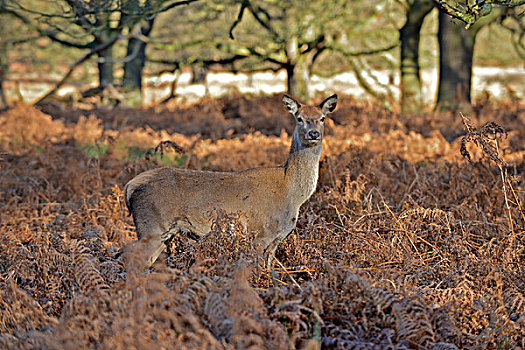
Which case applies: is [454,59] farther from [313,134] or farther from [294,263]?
[294,263]

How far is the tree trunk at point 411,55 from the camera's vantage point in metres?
14.4

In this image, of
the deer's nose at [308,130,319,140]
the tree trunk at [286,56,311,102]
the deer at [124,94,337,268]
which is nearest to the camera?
the deer at [124,94,337,268]

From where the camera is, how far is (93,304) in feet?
11.3

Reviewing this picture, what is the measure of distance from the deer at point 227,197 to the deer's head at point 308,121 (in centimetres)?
1

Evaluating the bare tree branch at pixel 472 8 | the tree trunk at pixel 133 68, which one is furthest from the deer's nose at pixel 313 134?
the tree trunk at pixel 133 68

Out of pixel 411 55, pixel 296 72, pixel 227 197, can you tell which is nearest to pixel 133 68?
pixel 296 72

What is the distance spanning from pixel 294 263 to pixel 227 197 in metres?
0.90

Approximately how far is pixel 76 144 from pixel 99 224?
4591 millimetres

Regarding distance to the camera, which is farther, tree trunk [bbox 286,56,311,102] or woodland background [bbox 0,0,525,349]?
tree trunk [bbox 286,56,311,102]

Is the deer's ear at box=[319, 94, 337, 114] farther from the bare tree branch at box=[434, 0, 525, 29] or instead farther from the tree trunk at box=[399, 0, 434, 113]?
the tree trunk at box=[399, 0, 434, 113]

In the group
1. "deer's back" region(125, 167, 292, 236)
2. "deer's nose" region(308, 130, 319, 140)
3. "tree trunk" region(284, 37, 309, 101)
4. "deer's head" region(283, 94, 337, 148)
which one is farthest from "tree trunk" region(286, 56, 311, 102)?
"deer's back" region(125, 167, 292, 236)

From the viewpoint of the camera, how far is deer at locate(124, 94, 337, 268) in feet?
15.5

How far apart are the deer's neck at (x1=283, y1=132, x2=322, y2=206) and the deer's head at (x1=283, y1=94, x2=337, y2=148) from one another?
74 mm

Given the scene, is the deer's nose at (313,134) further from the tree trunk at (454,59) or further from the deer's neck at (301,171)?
the tree trunk at (454,59)
